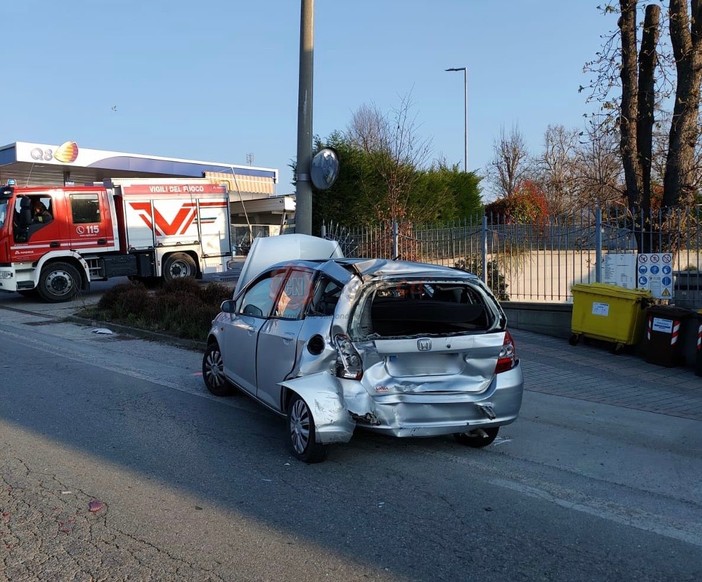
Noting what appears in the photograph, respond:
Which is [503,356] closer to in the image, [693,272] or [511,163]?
[693,272]

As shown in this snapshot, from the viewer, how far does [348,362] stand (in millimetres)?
5098

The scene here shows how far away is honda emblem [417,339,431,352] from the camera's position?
5.23 metres

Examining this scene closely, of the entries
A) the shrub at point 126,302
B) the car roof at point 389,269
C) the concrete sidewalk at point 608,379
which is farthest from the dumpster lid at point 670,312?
the shrub at point 126,302

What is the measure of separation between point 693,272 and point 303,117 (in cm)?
669

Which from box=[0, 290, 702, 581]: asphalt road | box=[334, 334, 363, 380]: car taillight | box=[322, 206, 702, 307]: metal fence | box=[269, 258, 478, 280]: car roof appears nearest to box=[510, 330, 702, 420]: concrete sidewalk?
box=[0, 290, 702, 581]: asphalt road

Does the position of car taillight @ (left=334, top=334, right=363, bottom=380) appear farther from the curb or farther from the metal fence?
the metal fence

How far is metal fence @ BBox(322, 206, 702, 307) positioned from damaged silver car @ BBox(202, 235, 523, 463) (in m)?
6.04

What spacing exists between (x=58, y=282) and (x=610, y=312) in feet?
45.0

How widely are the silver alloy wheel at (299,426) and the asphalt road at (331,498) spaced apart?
0.52ft

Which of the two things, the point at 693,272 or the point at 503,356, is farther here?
the point at 693,272

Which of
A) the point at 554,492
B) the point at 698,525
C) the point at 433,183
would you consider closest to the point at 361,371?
the point at 554,492

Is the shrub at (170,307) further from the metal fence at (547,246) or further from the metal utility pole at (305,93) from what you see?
the metal fence at (547,246)

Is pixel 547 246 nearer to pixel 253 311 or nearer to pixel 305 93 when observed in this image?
pixel 305 93

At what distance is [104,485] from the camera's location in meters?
4.72
